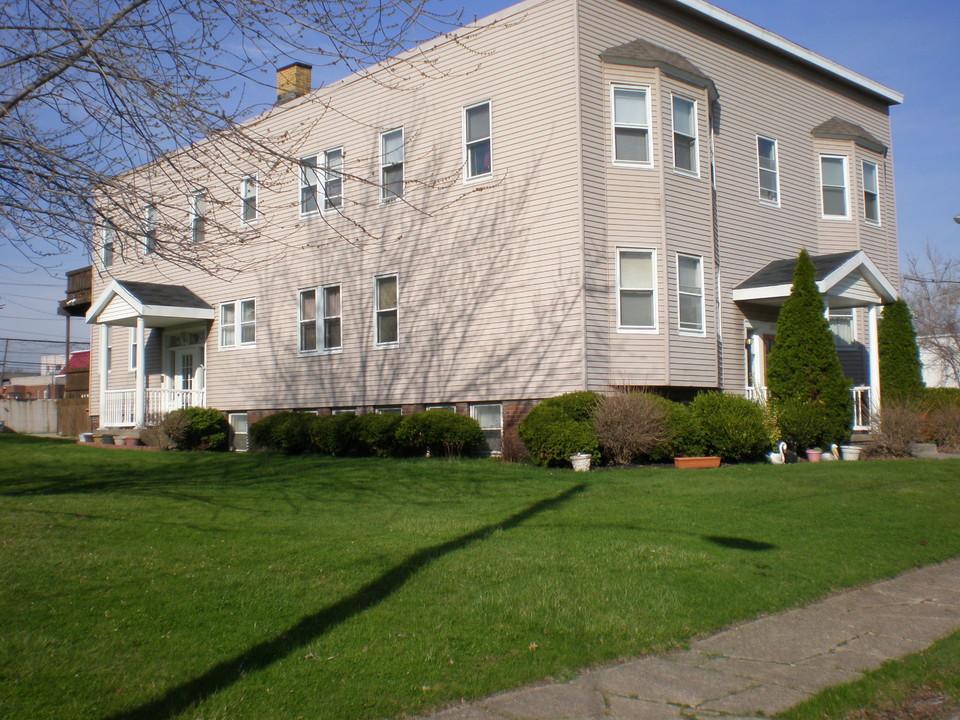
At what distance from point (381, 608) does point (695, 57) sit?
1557cm

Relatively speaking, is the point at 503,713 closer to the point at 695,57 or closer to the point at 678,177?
the point at 678,177

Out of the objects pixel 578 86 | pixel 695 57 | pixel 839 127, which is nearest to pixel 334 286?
pixel 578 86

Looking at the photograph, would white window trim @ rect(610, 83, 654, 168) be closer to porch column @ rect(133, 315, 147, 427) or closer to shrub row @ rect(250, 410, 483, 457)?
shrub row @ rect(250, 410, 483, 457)

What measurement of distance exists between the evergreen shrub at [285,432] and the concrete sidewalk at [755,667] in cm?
1378

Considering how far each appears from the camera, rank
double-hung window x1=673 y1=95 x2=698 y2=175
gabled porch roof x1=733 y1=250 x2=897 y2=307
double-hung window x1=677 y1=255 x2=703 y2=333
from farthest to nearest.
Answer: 1. gabled porch roof x1=733 y1=250 x2=897 y2=307
2. double-hung window x1=673 y1=95 x2=698 y2=175
3. double-hung window x1=677 y1=255 x2=703 y2=333

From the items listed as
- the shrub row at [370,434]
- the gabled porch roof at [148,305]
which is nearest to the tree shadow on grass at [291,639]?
the shrub row at [370,434]

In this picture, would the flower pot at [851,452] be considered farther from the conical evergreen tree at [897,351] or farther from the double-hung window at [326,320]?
the double-hung window at [326,320]

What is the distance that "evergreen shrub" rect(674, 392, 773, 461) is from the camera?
48.6ft

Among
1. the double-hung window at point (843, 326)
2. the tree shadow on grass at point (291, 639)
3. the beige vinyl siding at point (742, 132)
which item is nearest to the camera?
the tree shadow on grass at point (291, 639)

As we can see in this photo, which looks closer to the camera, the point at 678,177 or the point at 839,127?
the point at 678,177

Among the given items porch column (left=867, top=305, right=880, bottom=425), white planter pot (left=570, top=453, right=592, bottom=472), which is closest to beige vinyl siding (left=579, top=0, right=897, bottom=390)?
white planter pot (left=570, top=453, right=592, bottom=472)

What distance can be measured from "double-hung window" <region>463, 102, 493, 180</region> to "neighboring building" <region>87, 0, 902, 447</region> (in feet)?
0.15

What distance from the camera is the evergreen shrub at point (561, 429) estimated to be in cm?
1437

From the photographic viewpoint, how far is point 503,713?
4418mm
